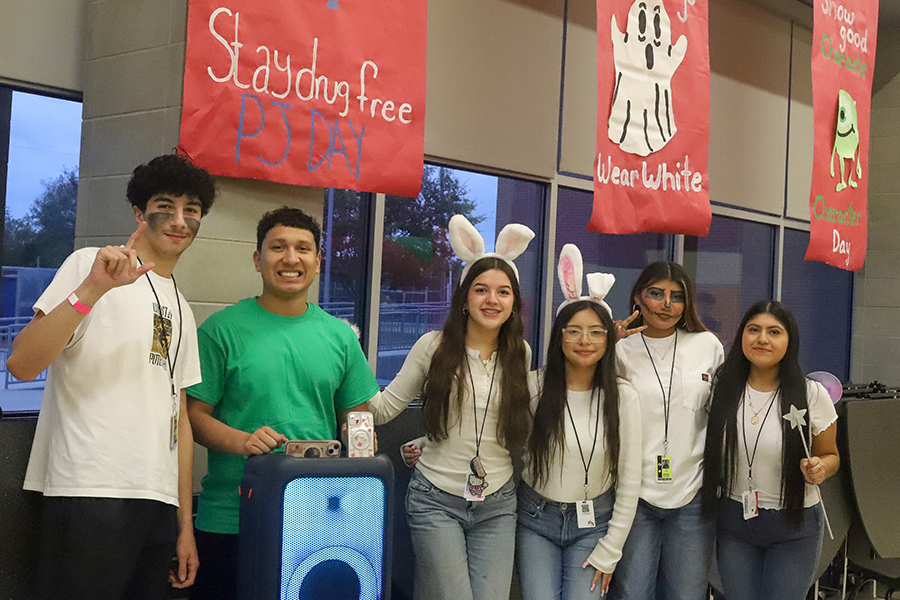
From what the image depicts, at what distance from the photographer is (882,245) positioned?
244 inches

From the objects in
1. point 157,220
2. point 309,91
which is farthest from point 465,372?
point 309,91

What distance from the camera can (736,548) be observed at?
8.87 feet

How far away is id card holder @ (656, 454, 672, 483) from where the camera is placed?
2621 mm

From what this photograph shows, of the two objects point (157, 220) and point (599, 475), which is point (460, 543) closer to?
point (599, 475)

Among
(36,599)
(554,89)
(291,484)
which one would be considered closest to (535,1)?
(554,89)

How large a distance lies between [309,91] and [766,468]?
181 cm

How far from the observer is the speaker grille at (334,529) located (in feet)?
6.02

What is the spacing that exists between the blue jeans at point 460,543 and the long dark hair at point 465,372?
0.54 ft

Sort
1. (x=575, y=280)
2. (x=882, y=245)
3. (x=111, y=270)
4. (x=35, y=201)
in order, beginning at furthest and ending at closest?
(x=882, y=245) < (x=35, y=201) < (x=575, y=280) < (x=111, y=270)

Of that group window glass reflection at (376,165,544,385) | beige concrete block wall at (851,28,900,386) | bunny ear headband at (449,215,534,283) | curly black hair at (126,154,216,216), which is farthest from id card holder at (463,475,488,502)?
beige concrete block wall at (851,28,900,386)

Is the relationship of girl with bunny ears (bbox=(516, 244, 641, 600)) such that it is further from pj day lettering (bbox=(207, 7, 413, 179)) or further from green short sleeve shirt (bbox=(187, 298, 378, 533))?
pj day lettering (bbox=(207, 7, 413, 179))

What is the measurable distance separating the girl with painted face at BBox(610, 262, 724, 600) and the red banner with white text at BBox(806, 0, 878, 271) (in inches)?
71.4

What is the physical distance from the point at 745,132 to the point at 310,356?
3.80 meters

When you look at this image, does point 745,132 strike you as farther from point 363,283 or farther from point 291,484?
point 291,484
